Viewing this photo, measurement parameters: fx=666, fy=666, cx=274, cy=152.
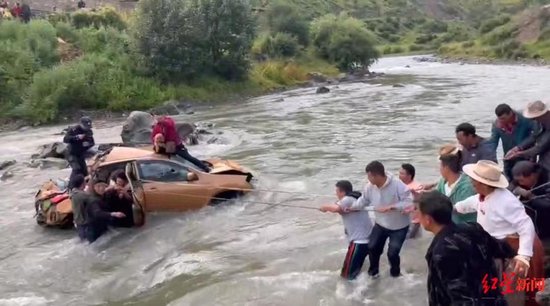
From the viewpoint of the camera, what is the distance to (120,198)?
37.6ft

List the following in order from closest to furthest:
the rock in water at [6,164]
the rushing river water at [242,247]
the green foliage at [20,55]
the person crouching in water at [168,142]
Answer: the rushing river water at [242,247], the person crouching in water at [168,142], the rock in water at [6,164], the green foliage at [20,55]

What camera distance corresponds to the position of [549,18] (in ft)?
228

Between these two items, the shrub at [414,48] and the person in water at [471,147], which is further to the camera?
the shrub at [414,48]

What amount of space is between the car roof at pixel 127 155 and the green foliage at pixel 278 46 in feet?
128

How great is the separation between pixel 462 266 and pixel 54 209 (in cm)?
941

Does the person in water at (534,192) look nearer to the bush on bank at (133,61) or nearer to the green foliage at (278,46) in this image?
the bush on bank at (133,61)

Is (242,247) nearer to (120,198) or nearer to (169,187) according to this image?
(169,187)

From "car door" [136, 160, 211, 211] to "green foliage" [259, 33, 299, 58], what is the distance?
39.1 metres

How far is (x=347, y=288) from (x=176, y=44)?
99.5 feet

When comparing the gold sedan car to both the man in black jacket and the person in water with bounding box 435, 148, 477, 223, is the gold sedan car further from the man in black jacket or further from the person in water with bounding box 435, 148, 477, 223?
the person in water with bounding box 435, 148, 477, 223

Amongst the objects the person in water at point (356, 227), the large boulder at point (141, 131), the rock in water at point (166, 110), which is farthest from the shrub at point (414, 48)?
the person in water at point (356, 227)

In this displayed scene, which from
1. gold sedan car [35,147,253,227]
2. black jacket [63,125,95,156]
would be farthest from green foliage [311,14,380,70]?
gold sedan car [35,147,253,227]

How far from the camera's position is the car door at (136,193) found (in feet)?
38.3

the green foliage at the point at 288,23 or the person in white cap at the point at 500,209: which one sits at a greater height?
the green foliage at the point at 288,23
